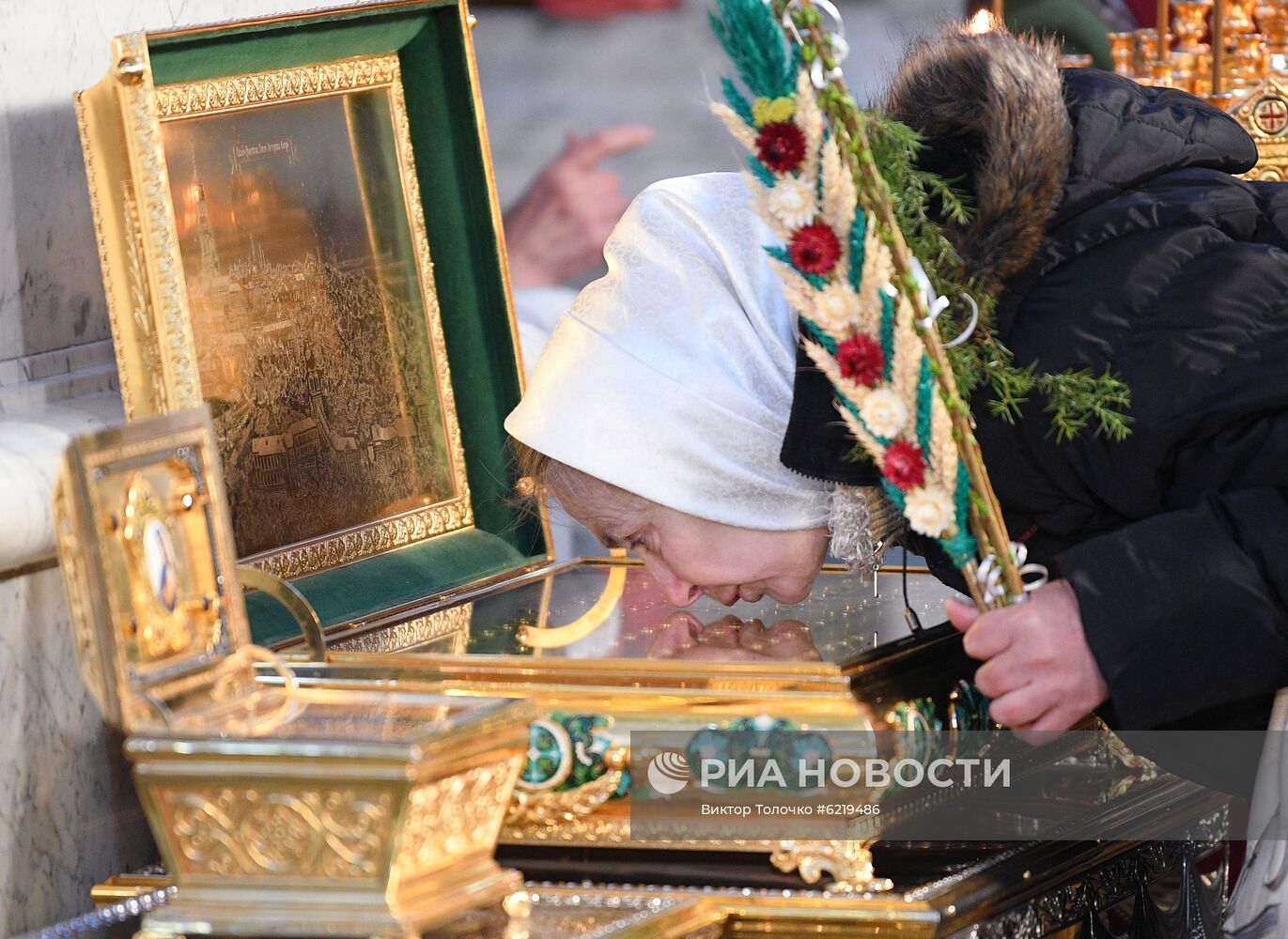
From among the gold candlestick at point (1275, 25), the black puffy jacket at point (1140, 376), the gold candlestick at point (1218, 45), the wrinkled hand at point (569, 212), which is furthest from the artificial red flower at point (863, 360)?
the wrinkled hand at point (569, 212)

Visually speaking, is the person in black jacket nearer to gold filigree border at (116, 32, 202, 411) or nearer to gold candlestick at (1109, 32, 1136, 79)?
gold filigree border at (116, 32, 202, 411)

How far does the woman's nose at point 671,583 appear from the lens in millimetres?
1580

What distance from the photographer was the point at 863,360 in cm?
125

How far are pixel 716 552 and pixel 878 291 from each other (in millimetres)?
377

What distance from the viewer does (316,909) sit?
3.34ft

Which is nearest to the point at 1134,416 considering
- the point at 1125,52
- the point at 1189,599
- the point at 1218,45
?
the point at 1189,599

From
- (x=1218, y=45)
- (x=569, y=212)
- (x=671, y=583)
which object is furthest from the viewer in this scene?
(x=569, y=212)

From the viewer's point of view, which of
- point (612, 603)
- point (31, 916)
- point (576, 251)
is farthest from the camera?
point (576, 251)

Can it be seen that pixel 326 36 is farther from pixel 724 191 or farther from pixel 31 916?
pixel 31 916

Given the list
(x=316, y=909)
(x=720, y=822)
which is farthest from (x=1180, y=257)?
(x=316, y=909)

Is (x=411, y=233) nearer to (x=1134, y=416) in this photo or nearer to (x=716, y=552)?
(x=716, y=552)

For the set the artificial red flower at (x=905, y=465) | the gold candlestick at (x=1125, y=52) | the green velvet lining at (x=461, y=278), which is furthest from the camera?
the gold candlestick at (x=1125, y=52)

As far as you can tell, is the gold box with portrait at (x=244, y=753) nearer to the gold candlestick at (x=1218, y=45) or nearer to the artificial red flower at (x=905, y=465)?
the artificial red flower at (x=905, y=465)

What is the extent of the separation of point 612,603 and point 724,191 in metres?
0.42
